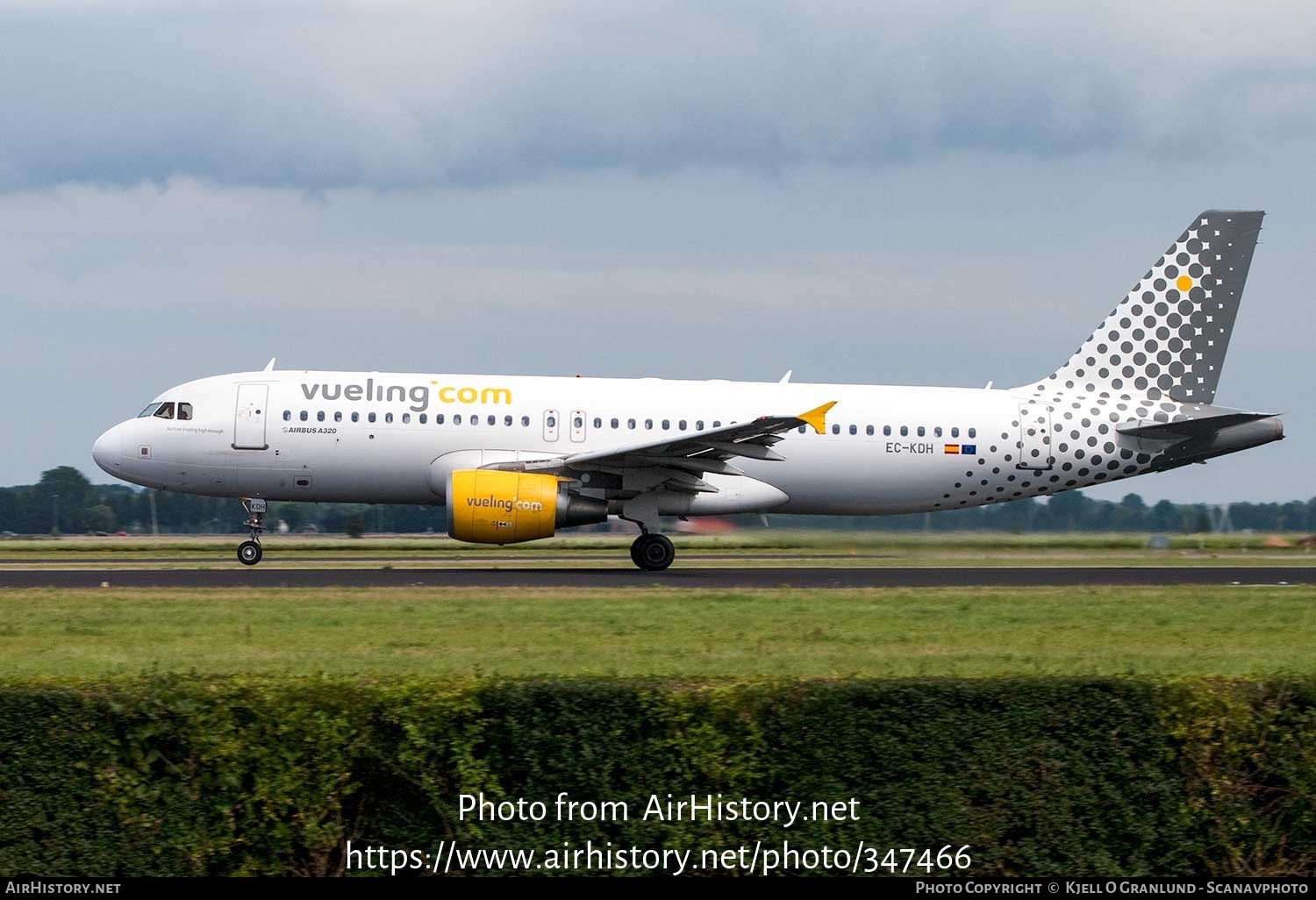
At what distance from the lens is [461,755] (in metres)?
8.68

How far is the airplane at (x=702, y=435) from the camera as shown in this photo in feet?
85.9

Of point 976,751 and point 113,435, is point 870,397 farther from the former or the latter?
point 976,751

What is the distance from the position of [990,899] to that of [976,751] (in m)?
0.85

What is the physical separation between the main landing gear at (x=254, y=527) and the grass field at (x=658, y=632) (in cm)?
641

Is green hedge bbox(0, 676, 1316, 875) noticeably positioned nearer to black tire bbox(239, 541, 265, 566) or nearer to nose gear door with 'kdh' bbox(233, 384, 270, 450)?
nose gear door with 'kdh' bbox(233, 384, 270, 450)

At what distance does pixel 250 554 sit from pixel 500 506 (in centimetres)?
559

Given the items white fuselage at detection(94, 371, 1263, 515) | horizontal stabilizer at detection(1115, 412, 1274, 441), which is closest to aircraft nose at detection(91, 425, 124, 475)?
white fuselage at detection(94, 371, 1263, 515)

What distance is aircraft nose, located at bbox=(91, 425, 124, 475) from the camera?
90.1ft

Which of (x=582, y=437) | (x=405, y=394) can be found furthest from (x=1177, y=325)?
(x=405, y=394)

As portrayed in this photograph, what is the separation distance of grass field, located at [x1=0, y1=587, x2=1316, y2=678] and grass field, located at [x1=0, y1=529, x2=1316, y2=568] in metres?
8.56

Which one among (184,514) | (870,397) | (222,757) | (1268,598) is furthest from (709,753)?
(184,514)

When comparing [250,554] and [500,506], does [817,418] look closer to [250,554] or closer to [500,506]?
[500,506]

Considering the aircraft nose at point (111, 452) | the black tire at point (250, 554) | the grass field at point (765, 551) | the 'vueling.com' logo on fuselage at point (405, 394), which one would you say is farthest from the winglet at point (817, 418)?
the aircraft nose at point (111, 452)

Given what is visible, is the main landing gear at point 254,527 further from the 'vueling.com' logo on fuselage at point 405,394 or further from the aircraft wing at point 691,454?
the aircraft wing at point 691,454
